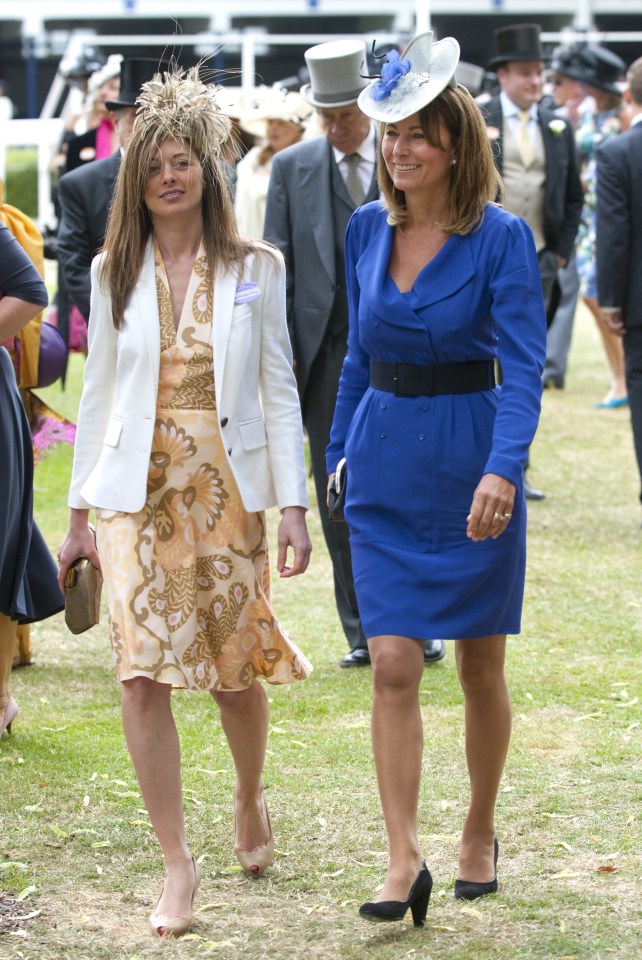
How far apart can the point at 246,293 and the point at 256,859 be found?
58.8 inches

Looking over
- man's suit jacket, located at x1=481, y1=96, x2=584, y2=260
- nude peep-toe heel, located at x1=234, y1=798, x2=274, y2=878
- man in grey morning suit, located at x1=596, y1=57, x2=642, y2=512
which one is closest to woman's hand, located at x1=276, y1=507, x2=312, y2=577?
nude peep-toe heel, located at x1=234, y1=798, x2=274, y2=878

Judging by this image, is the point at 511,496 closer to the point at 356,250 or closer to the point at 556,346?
the point at 356,250

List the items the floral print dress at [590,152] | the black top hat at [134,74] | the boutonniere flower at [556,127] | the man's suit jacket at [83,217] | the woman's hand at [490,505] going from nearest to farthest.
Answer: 1. the woman's hand at [490,505]
2. the man's suit jacket at [83,217]
3. the black top hat at [134,74]
4. the boutonniere flower at [556,127]
5. the floral print dress at [590,152]

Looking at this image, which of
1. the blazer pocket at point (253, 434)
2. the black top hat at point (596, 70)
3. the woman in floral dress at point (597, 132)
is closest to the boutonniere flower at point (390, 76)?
the blazer pocket at point (253, 434)

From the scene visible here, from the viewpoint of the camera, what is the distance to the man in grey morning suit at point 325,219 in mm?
6070

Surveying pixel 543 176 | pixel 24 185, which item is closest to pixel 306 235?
pixel 543 176

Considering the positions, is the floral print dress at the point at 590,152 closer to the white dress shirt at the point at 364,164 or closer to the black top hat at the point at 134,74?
the black top hat at the point at 134,74

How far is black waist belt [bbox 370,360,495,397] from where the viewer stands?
12.5ft

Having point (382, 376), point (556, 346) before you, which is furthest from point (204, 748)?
point (556, 346)

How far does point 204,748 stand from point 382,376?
6.29ft

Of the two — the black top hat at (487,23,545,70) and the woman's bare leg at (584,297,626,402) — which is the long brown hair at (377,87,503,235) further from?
the woman's bare leg at (584,297,626,402)

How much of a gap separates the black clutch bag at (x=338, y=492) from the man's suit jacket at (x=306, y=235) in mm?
2158

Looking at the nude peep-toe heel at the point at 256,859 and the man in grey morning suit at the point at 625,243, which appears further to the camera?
the man in grey morning suit at the point at 625,243

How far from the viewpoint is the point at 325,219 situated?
6121mm
